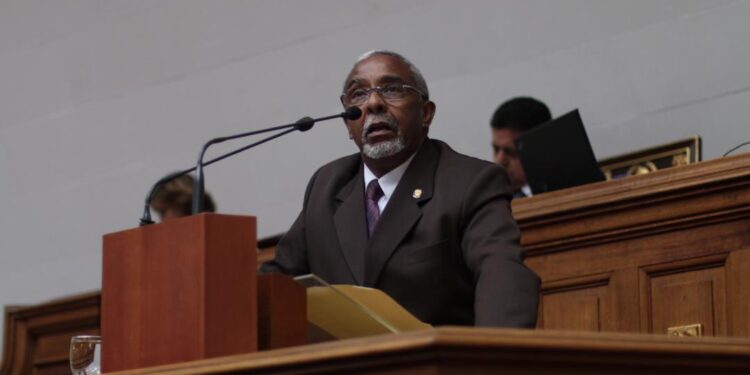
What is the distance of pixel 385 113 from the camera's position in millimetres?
3633

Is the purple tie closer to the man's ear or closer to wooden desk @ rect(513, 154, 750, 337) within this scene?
the man's ear

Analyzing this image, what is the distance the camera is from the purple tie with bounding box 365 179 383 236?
11.9ft

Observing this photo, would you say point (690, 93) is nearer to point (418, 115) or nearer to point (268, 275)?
point (418, 115)

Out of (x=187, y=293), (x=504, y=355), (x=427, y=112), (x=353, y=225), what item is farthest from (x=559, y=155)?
(x=504, y=355)

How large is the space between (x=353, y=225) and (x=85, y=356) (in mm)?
734

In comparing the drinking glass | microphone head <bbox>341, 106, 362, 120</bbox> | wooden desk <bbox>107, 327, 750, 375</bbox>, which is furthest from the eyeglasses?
wooden desk <bbox>107, 327, 750, 375</bbox>

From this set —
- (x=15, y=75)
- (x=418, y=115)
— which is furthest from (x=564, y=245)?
(x=15, y=75)

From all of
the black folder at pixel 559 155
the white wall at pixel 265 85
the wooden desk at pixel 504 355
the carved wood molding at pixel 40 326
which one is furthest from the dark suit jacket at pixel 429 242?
the white wall at pixel 265 85

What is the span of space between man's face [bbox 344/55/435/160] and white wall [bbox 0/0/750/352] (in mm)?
2138

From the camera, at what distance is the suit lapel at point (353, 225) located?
11.7 ft

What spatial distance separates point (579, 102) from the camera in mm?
5941

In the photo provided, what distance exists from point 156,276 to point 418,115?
1.02 meters

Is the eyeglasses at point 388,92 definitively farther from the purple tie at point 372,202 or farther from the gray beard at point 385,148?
the purple tie at point 372,202

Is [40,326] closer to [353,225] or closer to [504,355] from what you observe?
[353,225]
